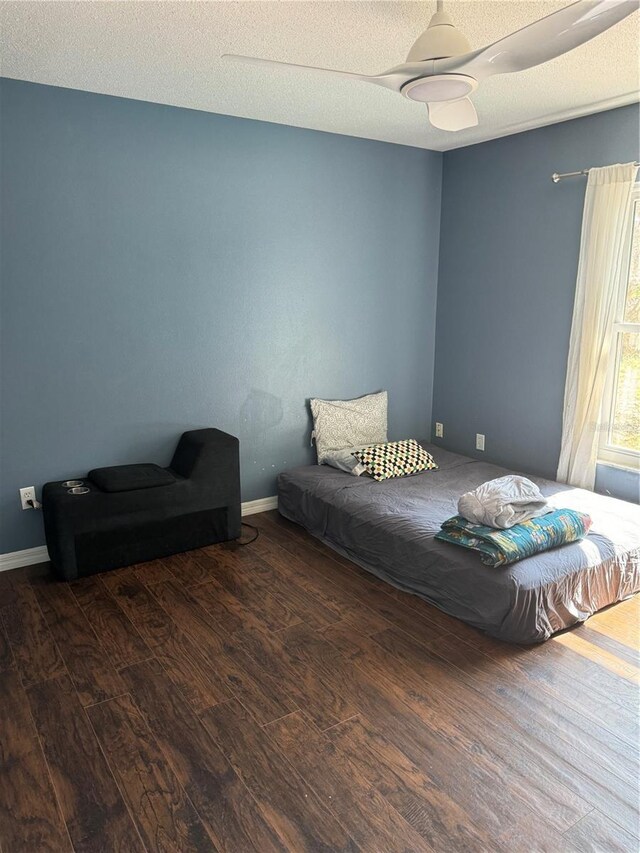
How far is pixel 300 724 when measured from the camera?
2.13 metres

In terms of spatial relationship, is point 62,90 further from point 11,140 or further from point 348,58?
point 348,58

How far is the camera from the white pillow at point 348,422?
4207 millimetres

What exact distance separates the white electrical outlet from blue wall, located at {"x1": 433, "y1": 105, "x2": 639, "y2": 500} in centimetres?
296

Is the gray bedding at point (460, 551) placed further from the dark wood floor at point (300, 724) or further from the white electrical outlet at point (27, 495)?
the white electrical outlet at point (27, 495)

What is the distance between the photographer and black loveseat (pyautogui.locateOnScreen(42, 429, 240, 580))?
122 inches

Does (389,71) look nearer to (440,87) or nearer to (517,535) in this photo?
(440,87)

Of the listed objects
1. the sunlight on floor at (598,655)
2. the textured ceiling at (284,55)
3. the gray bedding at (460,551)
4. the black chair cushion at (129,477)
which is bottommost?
the sunlight on floor at (598,655)

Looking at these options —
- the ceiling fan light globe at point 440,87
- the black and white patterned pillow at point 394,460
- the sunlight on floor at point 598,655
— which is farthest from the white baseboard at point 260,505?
the ceiling fan light globe at point 440,87

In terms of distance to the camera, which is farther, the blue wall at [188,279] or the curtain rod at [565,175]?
the curtain rod at [565,175]

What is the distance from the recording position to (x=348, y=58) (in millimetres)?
2643

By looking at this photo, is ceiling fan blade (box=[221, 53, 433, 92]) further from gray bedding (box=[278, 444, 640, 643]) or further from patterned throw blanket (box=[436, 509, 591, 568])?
gray bedding (box=[278, 444, 640, 643])

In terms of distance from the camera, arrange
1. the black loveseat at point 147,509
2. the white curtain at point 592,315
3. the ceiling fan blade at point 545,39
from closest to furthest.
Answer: the ceiling fan blade at point 545,39 < the black loveseat at point 147,509 < the white curtain at point 592,315

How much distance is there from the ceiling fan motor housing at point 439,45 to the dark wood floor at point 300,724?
7.22 ft

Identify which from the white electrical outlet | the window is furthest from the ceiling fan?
the white electrical outlet
